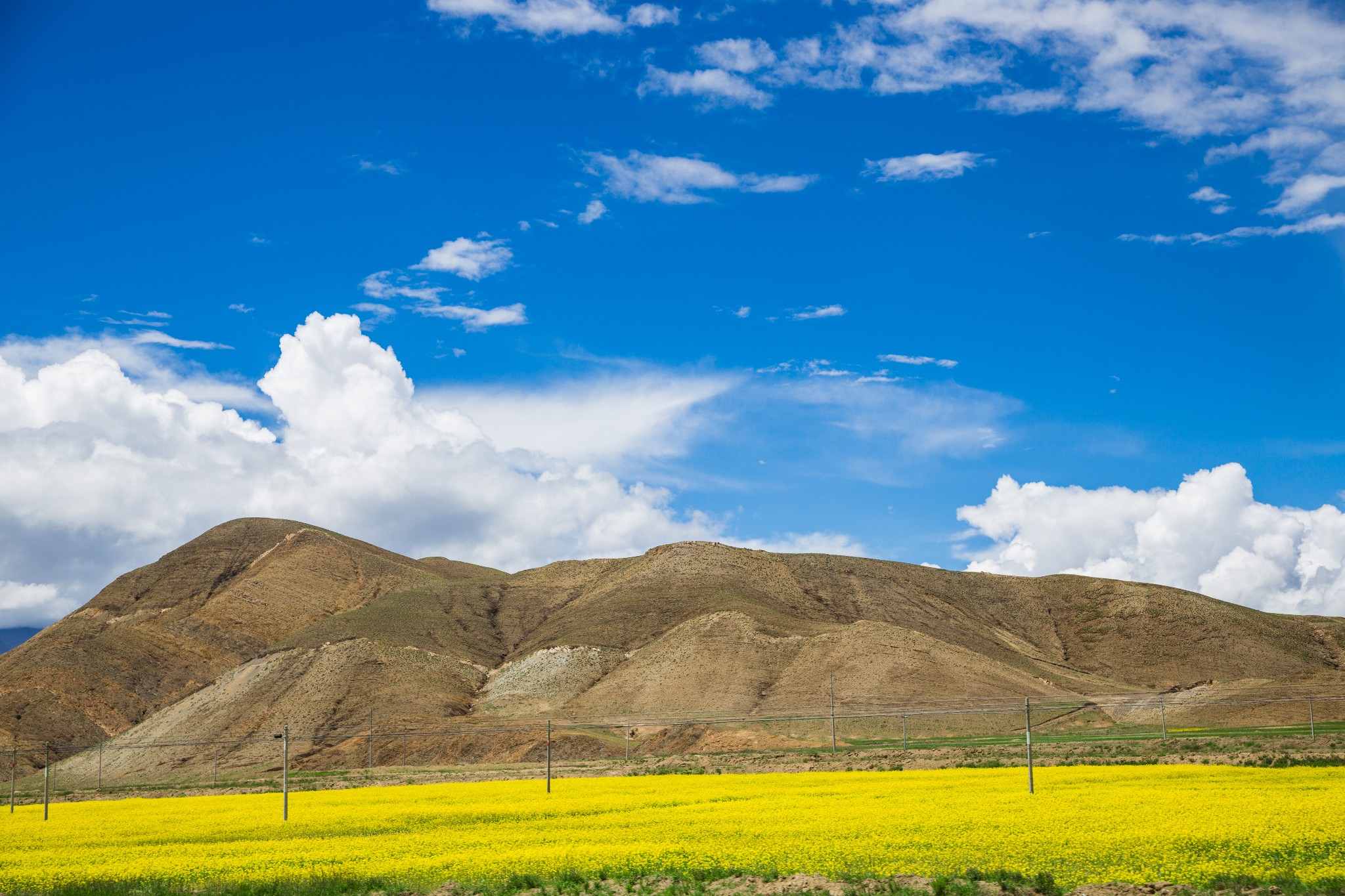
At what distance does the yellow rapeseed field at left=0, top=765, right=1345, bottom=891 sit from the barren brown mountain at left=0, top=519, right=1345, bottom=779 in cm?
4966

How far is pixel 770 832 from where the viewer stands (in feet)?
91.2

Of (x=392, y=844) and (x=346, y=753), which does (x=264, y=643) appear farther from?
(x=392, y=844)

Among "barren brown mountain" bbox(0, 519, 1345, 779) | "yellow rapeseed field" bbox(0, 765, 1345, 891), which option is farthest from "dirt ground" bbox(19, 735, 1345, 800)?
"barren brown mountain" bbox(0, 519, 1345, 779)

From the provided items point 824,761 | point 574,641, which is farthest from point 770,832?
point 574,641

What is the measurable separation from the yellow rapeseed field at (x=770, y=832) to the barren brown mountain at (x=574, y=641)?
49.7 metres

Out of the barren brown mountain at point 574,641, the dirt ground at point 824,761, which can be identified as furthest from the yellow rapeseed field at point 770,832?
the barren brown mountain at point 574,641

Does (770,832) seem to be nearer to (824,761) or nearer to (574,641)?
(824,761)

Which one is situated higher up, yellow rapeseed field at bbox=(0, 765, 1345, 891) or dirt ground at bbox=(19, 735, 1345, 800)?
yellow rapeseed field at bbox=(0, 765, 1345, 891)

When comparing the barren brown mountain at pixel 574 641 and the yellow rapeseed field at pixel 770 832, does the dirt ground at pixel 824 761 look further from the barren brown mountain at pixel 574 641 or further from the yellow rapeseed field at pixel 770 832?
the barren brown mountain at pixel 574 641

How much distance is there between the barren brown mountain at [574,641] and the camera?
338 feet

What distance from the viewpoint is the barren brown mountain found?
338 ft

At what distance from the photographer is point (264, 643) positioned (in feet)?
477

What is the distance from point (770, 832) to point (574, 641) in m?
97.9

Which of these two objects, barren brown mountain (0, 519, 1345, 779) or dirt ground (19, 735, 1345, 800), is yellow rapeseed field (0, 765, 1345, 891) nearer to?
dirt ground (19, 735, 1345, 800)
